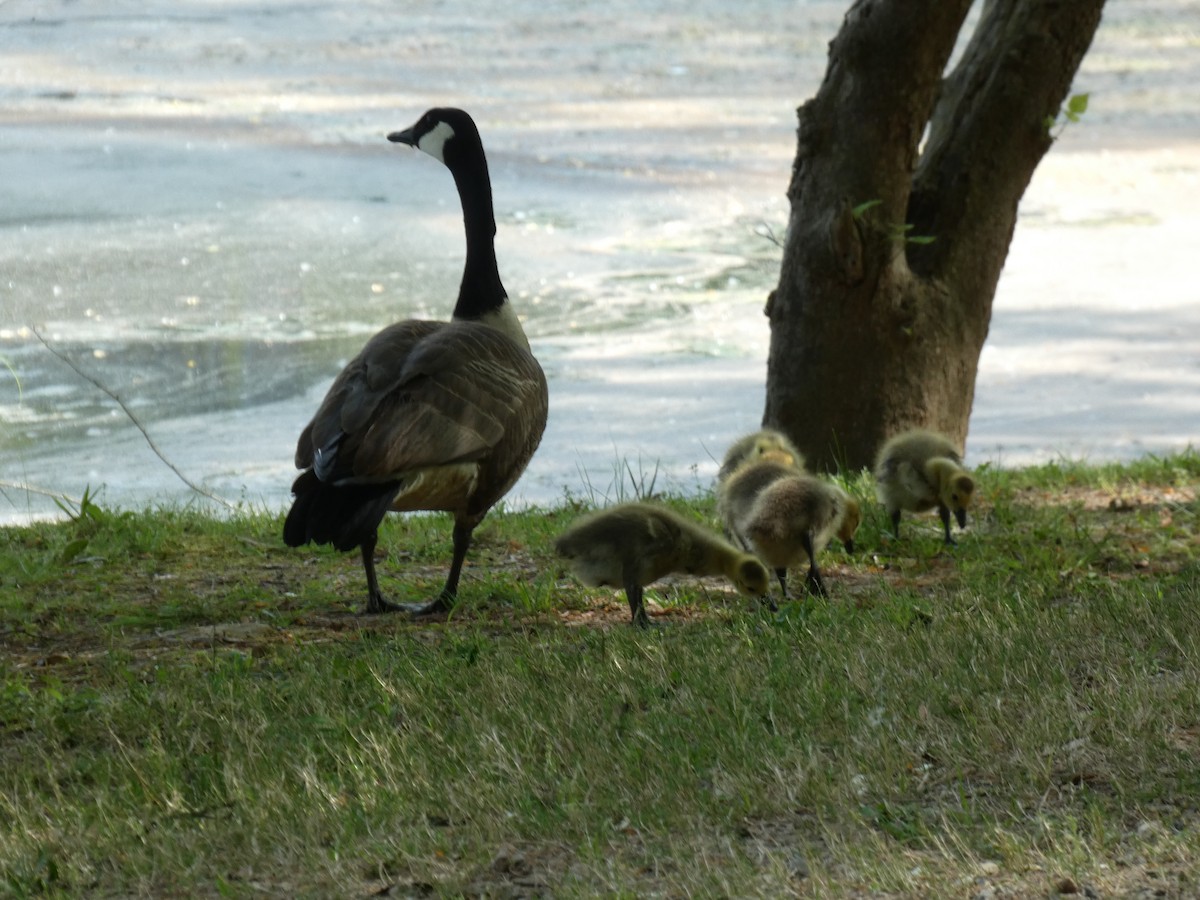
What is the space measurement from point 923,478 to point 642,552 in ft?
5.54

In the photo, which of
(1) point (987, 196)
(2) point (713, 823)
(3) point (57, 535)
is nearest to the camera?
(2) point (713, 823)

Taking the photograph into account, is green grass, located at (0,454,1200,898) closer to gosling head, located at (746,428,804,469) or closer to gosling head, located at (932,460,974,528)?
gosling head, located at (932,460,974,528)

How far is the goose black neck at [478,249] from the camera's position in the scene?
7137mm

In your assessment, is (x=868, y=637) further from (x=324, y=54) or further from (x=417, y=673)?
(x=324, y=54)

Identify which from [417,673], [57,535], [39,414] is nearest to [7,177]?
[39,414]

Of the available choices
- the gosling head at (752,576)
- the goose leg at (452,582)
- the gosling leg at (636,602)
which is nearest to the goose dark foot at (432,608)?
the goose leg at (452,582)

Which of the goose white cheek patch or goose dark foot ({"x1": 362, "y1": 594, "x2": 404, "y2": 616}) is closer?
goose dark foot ({"x1": 362, "y1": 594, "x2": 404, "y2": 616})

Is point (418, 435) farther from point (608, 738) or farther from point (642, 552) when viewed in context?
point (608, 738)

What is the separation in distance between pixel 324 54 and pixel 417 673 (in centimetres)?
1993

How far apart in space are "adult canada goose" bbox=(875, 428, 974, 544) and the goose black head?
7.56 ft

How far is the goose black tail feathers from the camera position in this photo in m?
5.45

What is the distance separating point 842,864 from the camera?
3664 millimetres

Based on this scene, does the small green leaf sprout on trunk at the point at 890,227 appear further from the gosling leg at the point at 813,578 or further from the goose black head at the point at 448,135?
the gosling leg at the point at 813,578

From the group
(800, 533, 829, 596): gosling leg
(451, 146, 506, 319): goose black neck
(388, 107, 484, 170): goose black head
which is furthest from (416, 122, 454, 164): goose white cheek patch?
(800, 533, 829, 596): gosling leg
